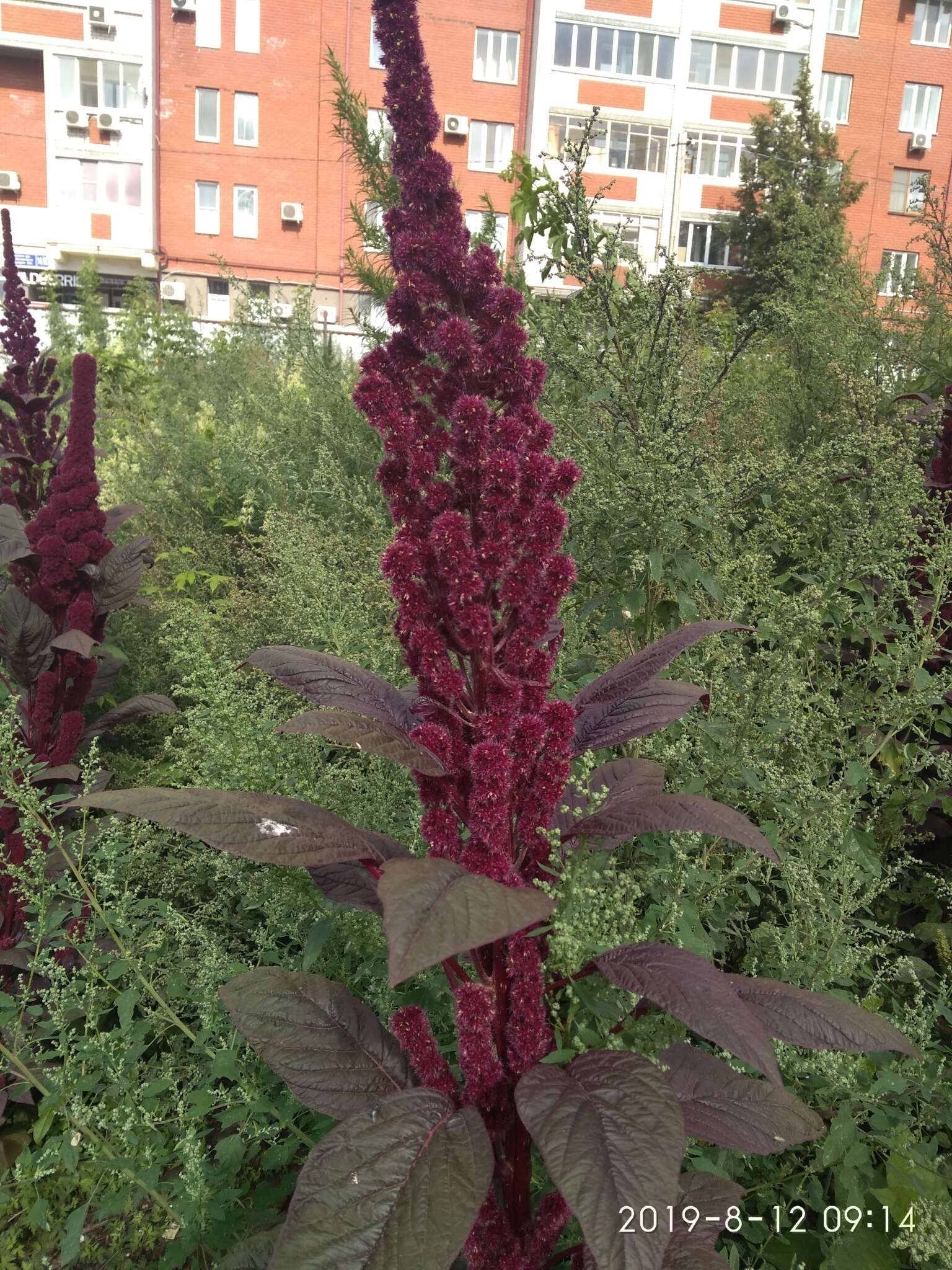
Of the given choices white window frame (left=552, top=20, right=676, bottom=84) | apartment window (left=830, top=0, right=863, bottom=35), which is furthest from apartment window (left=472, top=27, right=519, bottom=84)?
apartment window (left=830, top=0, right=863, bottom=35)

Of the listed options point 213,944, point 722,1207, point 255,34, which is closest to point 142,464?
point 213,944

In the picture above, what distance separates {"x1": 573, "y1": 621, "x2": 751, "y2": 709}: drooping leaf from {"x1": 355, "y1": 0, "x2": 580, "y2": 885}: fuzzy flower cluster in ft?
0.40

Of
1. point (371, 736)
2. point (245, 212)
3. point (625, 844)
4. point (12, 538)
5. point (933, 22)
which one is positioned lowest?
point (625, 844)

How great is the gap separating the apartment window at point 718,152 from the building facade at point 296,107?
54 mm

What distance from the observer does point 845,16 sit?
80.0 ft

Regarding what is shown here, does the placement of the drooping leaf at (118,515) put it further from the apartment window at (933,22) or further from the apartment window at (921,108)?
the apartment window at (933,22)

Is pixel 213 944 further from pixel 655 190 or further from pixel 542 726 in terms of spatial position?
pixel 655 190

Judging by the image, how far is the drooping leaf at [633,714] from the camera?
119 cm

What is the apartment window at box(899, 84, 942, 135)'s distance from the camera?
25.2 meters

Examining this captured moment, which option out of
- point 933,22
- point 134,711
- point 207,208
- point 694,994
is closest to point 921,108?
point 933,22

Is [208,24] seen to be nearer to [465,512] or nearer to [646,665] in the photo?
[465,512]

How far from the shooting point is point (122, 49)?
882 inches

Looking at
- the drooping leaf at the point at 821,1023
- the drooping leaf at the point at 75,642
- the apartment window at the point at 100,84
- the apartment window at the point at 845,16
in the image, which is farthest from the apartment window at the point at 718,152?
the drooping leaf at the point at 821,1023
